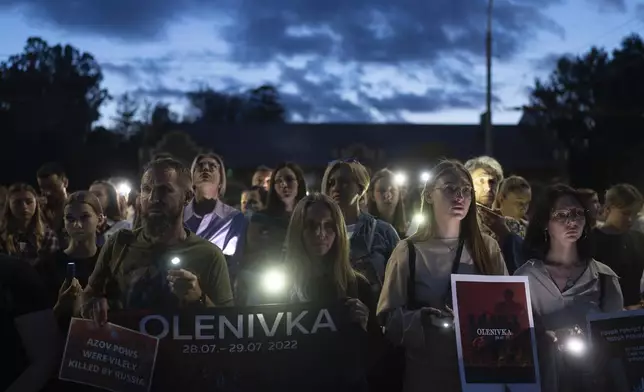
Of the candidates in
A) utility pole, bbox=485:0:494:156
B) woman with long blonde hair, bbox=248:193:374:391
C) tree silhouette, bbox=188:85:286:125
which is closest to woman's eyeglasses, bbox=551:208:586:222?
woman with long blonde hair, bbox=248:193:374:391

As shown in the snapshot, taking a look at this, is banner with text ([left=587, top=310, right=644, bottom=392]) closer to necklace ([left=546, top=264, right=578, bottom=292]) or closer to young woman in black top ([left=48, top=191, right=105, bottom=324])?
necklace ([left=546, top=264, right=578, bottom=292])

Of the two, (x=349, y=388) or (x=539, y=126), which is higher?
(x=539, y=126)

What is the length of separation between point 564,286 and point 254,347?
1.83m


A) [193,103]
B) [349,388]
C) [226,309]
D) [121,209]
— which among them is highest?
[193,103]

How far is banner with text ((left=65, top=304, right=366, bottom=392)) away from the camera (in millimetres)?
4363

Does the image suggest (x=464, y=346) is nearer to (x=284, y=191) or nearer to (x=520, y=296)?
(x=520, y=296)

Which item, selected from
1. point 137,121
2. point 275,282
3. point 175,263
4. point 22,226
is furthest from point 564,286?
point 137,121

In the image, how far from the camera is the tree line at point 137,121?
50.8m

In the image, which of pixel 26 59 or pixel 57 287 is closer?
pixel 57 287

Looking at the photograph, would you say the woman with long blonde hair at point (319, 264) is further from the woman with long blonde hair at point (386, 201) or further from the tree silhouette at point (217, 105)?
the tree silhouette at point (217, 105)

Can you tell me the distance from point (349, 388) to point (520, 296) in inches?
42.4

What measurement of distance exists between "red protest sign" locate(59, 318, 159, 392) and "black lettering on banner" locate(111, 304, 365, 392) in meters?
0.07

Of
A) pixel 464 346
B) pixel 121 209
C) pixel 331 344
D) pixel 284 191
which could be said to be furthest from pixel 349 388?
pixel 121 209

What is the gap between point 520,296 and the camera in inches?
176
